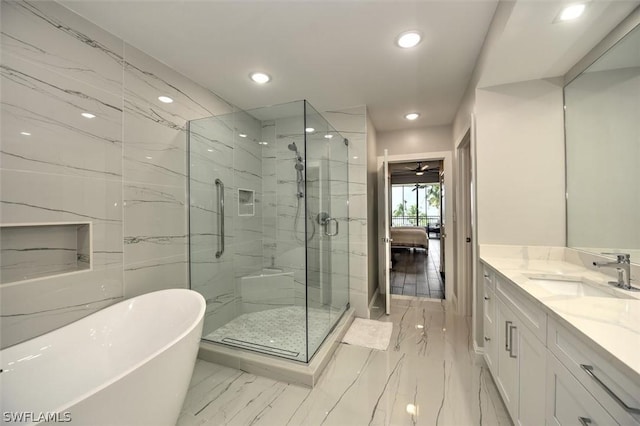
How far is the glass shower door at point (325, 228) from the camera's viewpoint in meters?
2.45

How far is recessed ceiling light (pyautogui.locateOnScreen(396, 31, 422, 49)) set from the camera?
1.73m

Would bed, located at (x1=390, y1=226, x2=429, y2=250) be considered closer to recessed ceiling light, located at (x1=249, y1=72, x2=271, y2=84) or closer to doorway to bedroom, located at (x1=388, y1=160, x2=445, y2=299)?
doorway to bedroom, located at (x1=388, y1=160, x2=445, y2=299)

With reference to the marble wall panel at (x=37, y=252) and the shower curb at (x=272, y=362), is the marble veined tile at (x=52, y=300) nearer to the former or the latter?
the marble wall panel at (x=37, y=252)

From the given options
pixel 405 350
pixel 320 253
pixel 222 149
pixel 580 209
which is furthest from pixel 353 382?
pixel 222 149

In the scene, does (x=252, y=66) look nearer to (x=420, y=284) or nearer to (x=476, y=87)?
(x=476, y=87)

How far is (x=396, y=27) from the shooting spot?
167cm

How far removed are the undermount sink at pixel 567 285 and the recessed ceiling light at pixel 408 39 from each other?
1.73 m

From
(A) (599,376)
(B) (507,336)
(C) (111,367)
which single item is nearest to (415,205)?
(B) (507,336)

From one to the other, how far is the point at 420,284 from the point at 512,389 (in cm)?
300

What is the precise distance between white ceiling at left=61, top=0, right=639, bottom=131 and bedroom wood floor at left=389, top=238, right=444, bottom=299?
2.89 meters

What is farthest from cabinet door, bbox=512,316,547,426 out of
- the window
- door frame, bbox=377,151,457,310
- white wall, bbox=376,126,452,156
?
the window

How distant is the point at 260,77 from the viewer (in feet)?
7.63

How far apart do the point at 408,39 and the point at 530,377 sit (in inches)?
84.7

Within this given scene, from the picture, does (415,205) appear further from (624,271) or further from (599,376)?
(599,376)
